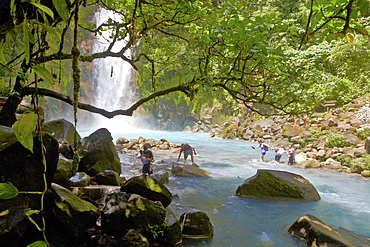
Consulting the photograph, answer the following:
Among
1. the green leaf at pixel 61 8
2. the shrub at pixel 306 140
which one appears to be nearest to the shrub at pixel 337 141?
the shrub at pixel 306 140

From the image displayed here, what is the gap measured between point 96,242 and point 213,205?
3.57 meters

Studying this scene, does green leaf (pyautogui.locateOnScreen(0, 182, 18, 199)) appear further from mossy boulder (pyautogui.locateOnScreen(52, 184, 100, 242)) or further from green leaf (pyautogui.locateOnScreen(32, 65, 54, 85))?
mossy boulder (pyautogui.locateOnScreen(52, 184, 100, 242))

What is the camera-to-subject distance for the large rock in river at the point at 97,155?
23.3 feet

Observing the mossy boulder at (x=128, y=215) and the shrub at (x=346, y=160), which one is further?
the shrub at (x=346, y=160)

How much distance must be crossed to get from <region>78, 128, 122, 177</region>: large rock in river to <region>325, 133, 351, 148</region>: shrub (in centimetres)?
1166

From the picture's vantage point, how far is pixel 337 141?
43.4 ft

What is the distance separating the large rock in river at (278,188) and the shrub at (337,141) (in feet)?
24.8

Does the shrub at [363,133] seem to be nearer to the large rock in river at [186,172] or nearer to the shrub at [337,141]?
the shrub at [337,141]

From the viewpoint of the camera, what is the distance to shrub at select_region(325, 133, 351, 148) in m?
13.1

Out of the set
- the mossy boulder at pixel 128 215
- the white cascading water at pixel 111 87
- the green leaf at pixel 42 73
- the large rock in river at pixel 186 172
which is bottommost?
the large rock in river at pixel 186 172

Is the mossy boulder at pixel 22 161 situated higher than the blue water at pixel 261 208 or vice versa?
the mossy boulder at pixel 22 161

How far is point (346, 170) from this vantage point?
1076cm

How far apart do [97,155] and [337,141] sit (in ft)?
41.0

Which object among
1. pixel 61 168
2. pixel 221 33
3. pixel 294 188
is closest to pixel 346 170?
pixel 294 188
